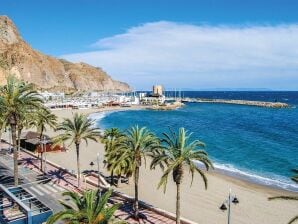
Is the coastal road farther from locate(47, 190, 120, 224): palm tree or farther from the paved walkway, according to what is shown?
locate(47, 190, 120, 224): palm tree

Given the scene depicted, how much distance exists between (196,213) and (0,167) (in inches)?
977

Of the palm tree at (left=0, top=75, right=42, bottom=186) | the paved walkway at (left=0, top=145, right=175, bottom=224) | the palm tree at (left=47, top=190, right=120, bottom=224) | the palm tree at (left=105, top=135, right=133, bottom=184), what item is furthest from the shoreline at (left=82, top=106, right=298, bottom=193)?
the palm tree at (left=47, top=190, right=120, bottom=224)

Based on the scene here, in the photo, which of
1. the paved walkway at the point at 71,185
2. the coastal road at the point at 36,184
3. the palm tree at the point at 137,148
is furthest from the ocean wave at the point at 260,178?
the coastal road at the point at 36,184

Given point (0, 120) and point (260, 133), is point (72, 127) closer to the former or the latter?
point (0, 120)

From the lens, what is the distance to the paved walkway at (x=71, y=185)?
91.5 feet

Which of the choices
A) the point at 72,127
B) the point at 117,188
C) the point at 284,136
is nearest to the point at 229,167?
the point at 117,188

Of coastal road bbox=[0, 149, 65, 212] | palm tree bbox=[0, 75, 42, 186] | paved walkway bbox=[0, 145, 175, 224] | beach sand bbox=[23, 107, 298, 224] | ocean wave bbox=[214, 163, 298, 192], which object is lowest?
ocean wave bbox=[214, 163, 298, 192]

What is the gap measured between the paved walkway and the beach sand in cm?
280

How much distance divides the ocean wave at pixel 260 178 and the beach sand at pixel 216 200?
210cm

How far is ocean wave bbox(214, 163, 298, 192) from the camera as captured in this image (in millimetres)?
41928

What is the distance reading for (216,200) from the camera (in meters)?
34.2

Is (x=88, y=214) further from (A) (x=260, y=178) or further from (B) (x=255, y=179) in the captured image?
(A) (x=260, y=178)

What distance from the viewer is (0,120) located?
34.2 metres

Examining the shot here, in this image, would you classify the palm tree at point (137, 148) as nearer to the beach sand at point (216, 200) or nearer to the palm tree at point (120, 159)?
the palm tree at point (120, 159)
